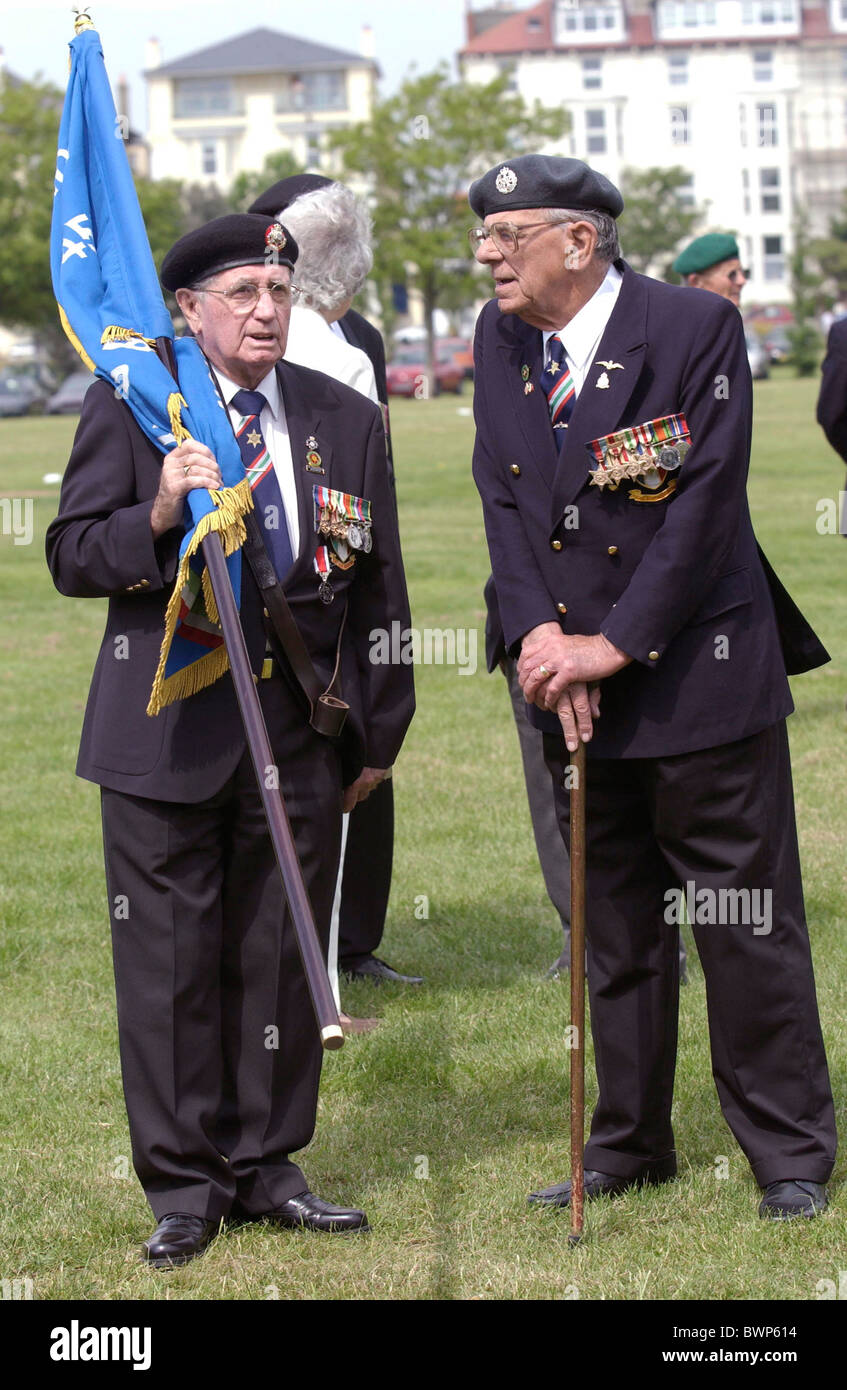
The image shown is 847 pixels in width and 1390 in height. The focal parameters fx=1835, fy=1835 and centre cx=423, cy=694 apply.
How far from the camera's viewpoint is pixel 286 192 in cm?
604

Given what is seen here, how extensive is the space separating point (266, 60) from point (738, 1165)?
429 ft

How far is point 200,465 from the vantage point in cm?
412

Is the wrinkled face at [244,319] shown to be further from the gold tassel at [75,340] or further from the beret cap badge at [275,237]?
the gold tassel at [75,340]

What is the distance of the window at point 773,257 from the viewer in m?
111

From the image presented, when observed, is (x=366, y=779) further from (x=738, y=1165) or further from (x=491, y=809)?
(x=491, y=809)

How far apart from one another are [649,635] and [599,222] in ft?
3.33

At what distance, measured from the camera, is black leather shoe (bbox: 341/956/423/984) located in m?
6.79

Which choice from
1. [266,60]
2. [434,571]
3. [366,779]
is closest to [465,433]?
[434,571]

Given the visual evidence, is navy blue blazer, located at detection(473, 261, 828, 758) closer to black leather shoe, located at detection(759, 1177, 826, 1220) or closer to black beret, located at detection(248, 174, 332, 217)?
black leather shoe, located at detection(759, 1177, 826, 1220)

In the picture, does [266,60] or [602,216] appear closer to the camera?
[602,216]

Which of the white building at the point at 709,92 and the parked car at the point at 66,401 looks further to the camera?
the white building at the point at 709,92

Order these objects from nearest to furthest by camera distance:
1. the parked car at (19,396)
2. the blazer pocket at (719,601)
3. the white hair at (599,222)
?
the white hair at (599,222) < the blazer pocket at (719,601) < the parked car at (19,396)

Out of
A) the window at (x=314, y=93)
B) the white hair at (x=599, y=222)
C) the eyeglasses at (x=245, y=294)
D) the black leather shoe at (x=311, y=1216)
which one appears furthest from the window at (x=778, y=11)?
the black leather shoe at (x=311, y=1216)

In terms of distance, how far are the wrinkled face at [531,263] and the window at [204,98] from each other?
130 metres
